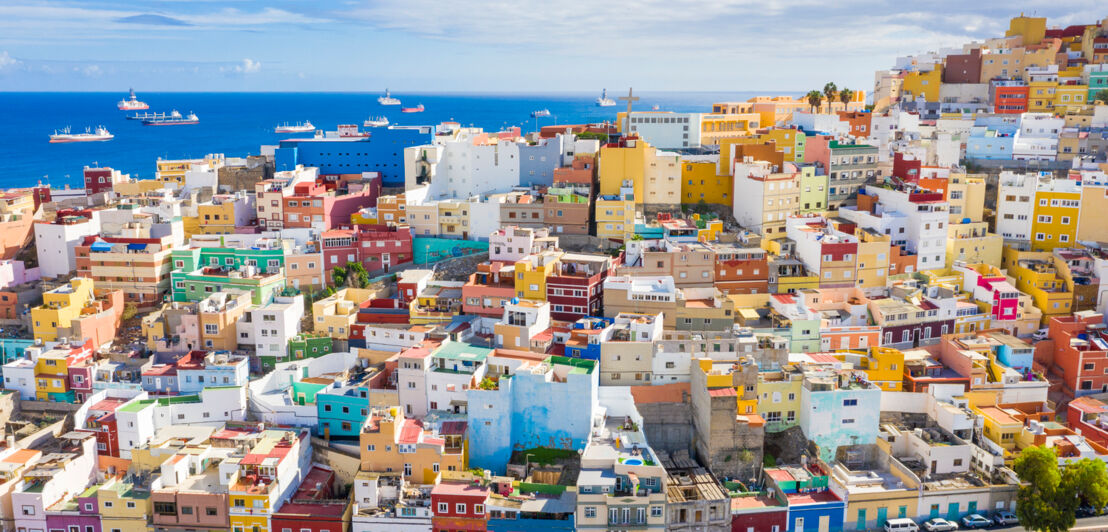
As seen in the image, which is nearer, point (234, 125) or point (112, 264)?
point (112, 264)

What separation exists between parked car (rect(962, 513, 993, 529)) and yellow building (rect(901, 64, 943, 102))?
39.5 meters

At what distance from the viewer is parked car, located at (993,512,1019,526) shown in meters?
25.7

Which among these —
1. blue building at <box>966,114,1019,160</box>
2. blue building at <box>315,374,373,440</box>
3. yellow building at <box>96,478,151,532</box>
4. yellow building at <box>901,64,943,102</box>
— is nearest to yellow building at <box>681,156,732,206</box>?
blue building at <box>966,114,1019,160</box>

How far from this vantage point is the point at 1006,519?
2577 cm

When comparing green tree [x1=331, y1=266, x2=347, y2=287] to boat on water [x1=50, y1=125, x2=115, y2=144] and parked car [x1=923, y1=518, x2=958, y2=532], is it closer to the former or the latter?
parked car [x1=923, y1=518, x2=958, y2=532]

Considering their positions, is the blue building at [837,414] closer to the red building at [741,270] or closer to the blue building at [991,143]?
the red building at [741,270]

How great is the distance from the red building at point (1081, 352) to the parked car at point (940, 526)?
10.2 meters

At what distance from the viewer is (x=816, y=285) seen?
36.3 m

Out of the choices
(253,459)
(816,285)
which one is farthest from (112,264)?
(816,285)

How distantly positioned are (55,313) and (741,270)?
1060 inches

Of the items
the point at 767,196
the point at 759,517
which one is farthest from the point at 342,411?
the point at 767,196

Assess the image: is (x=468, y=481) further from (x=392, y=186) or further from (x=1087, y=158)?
(x=1087, y=158)

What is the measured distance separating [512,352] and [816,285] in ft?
43.9

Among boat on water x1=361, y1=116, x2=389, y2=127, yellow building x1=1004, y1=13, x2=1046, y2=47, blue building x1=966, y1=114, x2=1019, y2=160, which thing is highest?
yellow building x1=1004, y1=13, x2=1046, y2=47
